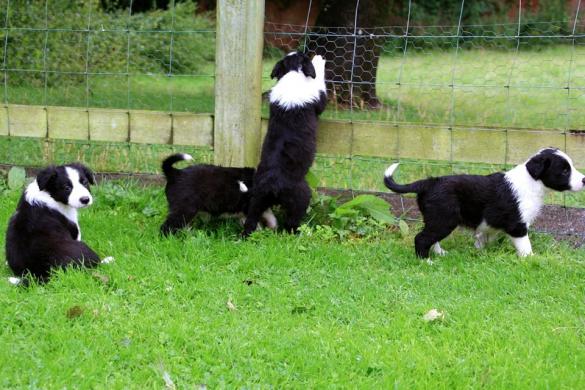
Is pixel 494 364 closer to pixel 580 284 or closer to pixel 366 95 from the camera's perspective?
pixel 580 284

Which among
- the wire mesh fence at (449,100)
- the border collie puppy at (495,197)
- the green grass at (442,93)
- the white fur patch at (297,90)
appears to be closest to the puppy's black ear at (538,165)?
the border collie puppy at (495,197)

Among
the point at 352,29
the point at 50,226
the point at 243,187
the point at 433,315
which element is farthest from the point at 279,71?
the point at 352,29

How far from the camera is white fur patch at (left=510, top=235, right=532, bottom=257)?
5.27m

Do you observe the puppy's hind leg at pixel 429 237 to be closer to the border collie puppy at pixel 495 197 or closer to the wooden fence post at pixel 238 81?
the border collie puppy at pixel 495 197

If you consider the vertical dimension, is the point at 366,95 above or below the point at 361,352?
above

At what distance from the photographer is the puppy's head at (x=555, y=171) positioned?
524 cm

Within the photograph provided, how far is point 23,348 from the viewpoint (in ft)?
12.3

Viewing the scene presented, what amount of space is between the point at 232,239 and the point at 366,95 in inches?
210

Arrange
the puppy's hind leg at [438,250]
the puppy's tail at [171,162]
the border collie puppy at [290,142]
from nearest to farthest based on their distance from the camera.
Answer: the puppy's hind leg at [438,250]
the puppy's tail at [171,162]
the border collie puppy at [290,142]

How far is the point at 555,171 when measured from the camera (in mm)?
5250

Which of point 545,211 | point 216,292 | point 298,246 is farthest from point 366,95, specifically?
point 216,292

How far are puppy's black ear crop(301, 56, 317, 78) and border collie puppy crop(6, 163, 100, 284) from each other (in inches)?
73.6

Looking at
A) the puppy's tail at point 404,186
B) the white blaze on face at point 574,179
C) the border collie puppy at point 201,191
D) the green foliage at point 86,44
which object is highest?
the green foliage at point 86,44

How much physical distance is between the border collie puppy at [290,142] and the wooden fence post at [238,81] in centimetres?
18
